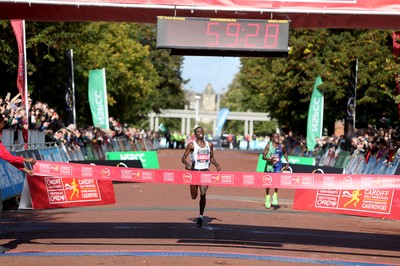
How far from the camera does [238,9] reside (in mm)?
14117

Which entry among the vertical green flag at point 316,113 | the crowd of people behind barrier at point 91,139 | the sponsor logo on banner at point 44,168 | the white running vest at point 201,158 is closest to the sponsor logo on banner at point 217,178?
the sponsor logo on banner at point 44,168

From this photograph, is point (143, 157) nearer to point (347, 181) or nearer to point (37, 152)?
point (37, 152)

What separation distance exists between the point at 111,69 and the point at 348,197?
41.2m

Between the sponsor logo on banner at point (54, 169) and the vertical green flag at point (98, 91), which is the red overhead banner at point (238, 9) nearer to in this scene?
the sponsor logo on banner at point (54, 169)

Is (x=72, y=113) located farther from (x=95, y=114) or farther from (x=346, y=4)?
(x=346, y=4)

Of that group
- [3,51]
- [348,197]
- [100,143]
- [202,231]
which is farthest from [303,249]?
[100,143]

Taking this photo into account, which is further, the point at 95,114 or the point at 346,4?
the point at 95,114

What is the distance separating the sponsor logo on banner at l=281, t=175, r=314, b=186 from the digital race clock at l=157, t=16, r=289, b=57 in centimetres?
233

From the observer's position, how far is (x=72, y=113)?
3628 cm

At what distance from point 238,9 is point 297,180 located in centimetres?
313

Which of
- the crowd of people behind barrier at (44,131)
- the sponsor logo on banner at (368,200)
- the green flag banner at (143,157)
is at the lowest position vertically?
the green flag banner at (143,157)

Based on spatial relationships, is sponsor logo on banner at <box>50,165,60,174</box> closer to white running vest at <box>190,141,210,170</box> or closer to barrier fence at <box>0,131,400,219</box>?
barrier fence at <box>0,131,400,219</box>

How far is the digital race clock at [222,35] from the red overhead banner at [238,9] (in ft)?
0.77

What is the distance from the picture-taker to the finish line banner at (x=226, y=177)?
12.4 meters
